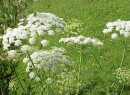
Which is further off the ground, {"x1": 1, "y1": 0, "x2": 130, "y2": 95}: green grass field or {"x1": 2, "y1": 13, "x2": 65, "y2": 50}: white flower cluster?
{"x1": 2, "y1": 13, "x2": 65, "y2": 50}: white flower cluster

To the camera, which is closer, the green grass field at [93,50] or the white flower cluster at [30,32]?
the white flower cluster at [30,32]

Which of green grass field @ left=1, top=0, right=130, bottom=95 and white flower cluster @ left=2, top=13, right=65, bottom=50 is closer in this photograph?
white flower cluster @ left=2, top=13, right=65, bottom=50

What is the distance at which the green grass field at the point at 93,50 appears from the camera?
783cm

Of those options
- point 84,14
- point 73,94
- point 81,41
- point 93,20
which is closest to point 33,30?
point 81,41

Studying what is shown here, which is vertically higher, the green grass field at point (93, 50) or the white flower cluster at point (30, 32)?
the white flower cluster at point (30, 32)

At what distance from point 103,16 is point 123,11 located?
90 centimetres

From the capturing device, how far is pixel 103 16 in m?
12.9

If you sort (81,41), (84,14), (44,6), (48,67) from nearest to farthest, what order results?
(48,67)
(81,41)
(84,14)
(44,6)

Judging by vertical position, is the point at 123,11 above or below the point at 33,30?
below

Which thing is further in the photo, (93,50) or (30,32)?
(93,50)

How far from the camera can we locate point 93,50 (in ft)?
33.2

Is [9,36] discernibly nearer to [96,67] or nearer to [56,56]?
[56,56]

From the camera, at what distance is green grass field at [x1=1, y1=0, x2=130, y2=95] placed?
25.7 ft

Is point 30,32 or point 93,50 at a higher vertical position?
point 30,32
